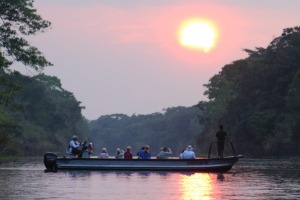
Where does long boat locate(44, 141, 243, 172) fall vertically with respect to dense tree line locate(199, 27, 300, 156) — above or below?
below

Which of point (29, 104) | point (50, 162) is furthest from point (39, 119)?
point (50, 162)

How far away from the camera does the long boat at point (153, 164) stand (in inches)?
1804

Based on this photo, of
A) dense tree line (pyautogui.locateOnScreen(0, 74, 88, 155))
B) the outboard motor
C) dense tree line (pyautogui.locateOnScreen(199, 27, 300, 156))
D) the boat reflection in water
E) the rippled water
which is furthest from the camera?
dense tree line (pyautogui.locateOnScreen(0, 74, 88, 155))

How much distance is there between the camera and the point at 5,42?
52.1 metres

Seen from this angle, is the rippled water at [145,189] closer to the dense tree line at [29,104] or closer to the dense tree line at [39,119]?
the dense tree line at [29,104]

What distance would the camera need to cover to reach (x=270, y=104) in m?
104

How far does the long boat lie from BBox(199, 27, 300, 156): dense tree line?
4800 centimetres

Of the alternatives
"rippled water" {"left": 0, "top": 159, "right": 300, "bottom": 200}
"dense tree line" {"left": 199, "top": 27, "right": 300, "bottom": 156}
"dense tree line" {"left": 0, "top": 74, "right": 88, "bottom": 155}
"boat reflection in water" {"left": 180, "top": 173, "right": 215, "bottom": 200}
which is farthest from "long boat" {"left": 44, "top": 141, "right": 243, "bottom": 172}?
"dense tree line" {"left": 0, "top": 74, "right": 88, "bottom": 155}

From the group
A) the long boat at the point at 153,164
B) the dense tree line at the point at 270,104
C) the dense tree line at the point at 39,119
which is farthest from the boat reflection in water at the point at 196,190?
the dense tree line at the point at 39,119

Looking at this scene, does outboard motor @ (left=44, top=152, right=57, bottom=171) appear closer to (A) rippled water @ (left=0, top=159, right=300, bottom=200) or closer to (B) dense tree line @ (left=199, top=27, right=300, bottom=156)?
(A) rippled water @ (left=0, top=159, right=300, bottom=200)

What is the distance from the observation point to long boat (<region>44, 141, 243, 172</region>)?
45812mm

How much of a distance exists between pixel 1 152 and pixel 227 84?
53.2 meters

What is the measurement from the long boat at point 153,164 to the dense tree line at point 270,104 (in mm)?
47997

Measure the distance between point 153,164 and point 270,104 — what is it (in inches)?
2373
